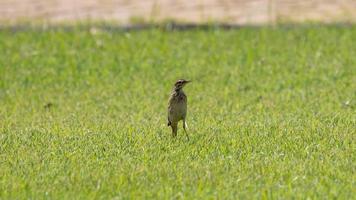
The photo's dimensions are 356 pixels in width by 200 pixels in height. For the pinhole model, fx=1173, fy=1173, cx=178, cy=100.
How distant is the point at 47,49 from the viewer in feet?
56.5

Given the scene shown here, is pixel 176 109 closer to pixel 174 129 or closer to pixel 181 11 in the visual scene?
pixel 174 129

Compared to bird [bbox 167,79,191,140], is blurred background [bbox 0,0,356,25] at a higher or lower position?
lower

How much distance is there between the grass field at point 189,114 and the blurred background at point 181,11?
1029 mm

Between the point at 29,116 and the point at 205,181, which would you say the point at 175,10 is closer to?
the point at 29,116

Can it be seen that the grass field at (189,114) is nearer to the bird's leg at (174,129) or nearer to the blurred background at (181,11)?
the bird's leg at (174,129)

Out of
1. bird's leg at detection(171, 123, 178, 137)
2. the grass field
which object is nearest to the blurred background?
the grass field

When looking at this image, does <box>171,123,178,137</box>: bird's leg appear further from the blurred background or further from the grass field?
the blurred background

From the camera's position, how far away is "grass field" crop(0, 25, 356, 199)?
9078mm

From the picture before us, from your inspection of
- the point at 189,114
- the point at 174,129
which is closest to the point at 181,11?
the point at 189,114

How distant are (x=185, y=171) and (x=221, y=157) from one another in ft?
2.12

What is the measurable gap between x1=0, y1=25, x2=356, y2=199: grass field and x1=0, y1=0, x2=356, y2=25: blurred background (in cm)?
103

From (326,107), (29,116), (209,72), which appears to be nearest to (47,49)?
(209,72)

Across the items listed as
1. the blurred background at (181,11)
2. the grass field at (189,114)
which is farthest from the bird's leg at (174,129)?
the blurred background at (181,11)

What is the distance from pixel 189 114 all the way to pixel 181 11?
23.2 feet
